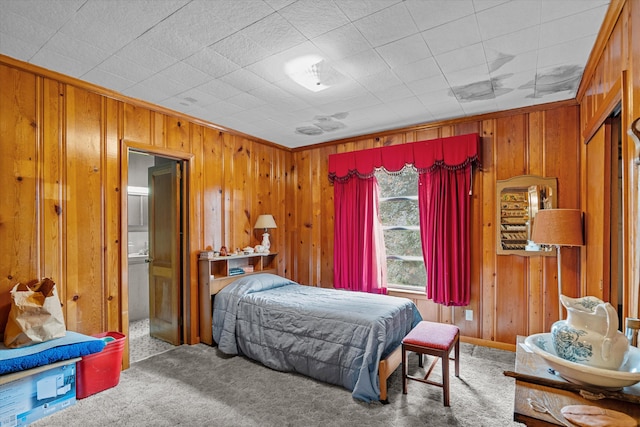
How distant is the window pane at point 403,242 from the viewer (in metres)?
4.31

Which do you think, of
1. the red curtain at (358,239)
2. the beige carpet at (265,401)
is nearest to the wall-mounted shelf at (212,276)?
the beige carpet at (265,401)

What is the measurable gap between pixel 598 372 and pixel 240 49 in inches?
101

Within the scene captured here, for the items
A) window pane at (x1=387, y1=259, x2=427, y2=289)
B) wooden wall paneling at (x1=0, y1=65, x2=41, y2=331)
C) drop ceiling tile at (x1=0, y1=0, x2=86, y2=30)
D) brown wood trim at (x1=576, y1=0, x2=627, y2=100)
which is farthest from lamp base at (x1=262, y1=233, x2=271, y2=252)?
brown wood trim at (x1=576, y1=0, x2=627, y2=100)

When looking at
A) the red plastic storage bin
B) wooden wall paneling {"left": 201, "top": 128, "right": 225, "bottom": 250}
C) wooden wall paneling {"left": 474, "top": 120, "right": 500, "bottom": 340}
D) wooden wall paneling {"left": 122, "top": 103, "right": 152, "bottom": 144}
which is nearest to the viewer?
the red plastic storage bin

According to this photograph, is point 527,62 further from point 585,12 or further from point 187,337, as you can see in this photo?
point 187,337

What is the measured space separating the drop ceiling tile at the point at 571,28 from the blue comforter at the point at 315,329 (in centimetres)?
237

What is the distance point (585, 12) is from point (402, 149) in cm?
233

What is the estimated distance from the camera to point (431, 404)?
249 centimetres

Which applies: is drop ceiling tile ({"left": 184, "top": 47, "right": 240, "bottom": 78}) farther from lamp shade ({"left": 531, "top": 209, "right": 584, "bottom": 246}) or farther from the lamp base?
lamp shade ({"left": 531, "top": 209, "right": 584, "bottom": 246})

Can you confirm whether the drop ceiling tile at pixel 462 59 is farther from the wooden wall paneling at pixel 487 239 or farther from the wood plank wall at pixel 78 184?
the wood plank wall at pixel 78 184

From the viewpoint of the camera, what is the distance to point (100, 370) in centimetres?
268

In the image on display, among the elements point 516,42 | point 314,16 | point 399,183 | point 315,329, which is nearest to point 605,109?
point 516,42

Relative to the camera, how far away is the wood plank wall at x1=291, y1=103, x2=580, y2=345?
334 cm

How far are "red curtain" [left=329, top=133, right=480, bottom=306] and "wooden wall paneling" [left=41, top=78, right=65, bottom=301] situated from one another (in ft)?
10.3
